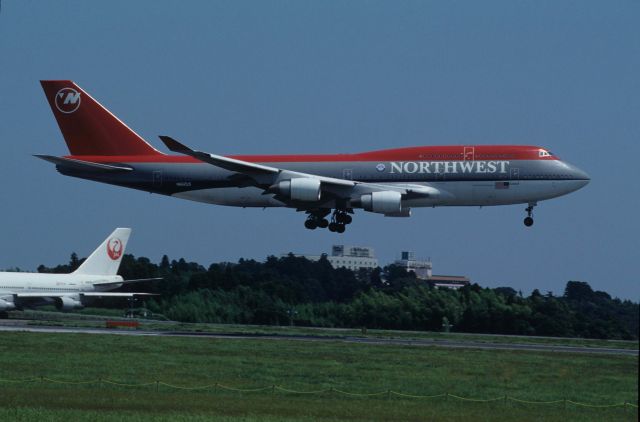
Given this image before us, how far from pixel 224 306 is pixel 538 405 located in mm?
58334

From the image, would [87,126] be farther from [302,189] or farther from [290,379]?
[290,379]

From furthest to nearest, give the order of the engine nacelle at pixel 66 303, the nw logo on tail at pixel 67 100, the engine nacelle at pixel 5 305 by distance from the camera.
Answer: the engine nacelle at pixel 66 303
the engine nacelle at pixel 5 305
the nw logo on tail at pixel 67 100

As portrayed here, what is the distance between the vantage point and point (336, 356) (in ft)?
179

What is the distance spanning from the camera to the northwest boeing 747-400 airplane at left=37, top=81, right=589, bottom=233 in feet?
214

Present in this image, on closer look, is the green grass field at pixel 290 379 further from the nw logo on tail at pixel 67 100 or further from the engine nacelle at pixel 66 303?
the engine nacelle at pixel 66 303

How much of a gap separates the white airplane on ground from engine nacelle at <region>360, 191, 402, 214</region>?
116ft

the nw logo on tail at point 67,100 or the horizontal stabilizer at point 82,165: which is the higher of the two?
the nw logo on tail at point 67,100

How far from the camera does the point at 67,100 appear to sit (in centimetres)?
7756

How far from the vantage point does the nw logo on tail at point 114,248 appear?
102 metres

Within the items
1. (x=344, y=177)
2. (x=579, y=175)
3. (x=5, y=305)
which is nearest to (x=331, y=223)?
(x=344, y=177)

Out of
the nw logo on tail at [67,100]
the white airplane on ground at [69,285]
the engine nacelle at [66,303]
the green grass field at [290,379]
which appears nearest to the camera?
the green grass field at [290,379]

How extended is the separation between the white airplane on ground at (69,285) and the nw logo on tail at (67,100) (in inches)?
710

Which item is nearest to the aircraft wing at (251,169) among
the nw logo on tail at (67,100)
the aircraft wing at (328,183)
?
the aircraft wing at (328,183)

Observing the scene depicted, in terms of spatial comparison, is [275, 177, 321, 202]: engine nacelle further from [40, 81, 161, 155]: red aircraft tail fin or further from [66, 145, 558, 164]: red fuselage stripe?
[40, 81, 161, 155]: red aircraft tail fin
